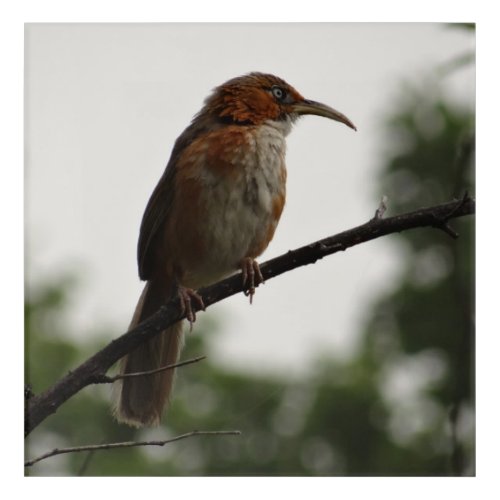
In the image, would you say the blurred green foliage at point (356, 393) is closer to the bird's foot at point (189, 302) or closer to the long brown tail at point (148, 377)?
the long brown tail at point (148, 377)

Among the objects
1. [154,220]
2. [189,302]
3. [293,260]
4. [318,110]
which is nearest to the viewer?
[293,260]

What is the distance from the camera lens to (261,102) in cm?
320

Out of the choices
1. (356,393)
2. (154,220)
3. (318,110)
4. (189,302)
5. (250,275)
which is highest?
(318,110)

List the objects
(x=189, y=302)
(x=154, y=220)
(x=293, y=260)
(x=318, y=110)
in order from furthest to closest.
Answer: (x=318, y=110) < (x=154, y=220) < (x=189, y=302) < (x=293, y=260)

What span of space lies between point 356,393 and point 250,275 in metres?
0.68

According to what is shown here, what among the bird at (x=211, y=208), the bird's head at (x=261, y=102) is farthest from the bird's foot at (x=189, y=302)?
the bird's head at (x=261, y=102)

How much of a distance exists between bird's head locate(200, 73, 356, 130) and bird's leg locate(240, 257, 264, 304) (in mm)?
620

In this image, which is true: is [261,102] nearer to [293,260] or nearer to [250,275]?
[250,275]

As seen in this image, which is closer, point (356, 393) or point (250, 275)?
point (250, 275)

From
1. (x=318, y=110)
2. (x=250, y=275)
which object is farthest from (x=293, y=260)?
(x=318, y=110)

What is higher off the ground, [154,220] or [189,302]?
[154,220]

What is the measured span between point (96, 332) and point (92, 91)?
3.31 feet

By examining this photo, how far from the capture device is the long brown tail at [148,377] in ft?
10.2
